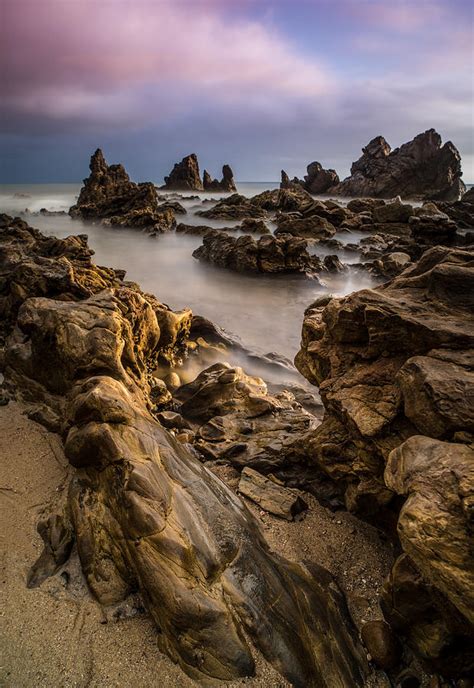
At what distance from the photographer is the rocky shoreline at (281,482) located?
3146mm

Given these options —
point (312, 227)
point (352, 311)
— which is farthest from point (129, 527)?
point (312, 227)

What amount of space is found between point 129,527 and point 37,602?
1081 millimetres

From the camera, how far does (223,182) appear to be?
108m

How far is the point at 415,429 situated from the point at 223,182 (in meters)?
114

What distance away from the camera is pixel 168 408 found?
27.6 ft

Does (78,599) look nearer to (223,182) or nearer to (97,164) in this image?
(97,164)

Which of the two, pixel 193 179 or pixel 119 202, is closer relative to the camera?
pixel 119 202

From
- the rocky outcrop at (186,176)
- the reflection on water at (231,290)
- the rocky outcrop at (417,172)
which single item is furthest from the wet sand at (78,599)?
the rocky outcrop at (186,176)

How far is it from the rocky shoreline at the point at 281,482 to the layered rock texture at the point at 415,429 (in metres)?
0.02

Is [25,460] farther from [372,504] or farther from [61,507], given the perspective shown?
[372,504]

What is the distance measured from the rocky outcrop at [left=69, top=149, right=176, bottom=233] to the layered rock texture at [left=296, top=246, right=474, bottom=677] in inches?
1516

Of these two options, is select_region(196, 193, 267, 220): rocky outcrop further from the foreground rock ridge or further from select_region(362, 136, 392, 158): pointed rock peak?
select_region(362, 136, 392, 158): pointed rock peak

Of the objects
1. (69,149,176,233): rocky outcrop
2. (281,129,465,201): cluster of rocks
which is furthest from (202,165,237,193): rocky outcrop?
(69,149,176,233): rocky outcrop

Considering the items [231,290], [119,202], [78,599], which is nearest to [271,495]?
[78,599]
